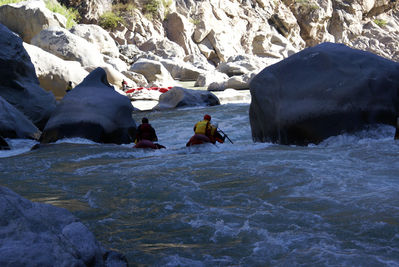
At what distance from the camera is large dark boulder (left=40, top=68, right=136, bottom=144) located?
331 inches

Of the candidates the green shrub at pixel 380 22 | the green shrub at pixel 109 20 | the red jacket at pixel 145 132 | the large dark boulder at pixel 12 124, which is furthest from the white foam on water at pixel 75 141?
the green shrub at pixel 380 22

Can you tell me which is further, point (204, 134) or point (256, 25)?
point (256, 25)

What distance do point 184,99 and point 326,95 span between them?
29.5ft

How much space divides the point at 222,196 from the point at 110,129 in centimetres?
507

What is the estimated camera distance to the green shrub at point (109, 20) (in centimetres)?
2980

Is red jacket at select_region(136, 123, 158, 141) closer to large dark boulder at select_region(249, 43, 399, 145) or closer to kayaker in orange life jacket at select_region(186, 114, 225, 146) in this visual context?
kayaker in orange life jacket at select_region(186, 114, 225, 146)

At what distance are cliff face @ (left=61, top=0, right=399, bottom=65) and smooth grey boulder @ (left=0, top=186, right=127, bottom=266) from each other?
29023 mm

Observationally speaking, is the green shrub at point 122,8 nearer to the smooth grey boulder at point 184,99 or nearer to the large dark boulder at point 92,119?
the smooth grey boulder at point 184,99

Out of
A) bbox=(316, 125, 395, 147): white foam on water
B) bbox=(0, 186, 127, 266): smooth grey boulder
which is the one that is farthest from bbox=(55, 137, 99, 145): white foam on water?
bbox=(0, 186, 127, 266): smooth grey boulder

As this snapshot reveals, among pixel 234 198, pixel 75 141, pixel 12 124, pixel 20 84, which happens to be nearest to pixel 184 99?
pixel 20 84

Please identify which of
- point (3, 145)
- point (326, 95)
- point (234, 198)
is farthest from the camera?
point (3, 145)

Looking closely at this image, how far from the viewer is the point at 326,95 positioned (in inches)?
263

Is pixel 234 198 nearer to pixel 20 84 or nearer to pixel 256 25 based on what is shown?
pixel 20 84

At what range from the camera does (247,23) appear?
39688 mm
